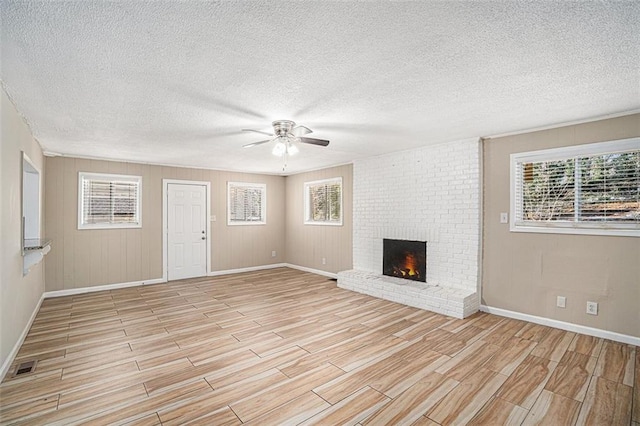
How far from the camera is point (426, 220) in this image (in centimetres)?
513

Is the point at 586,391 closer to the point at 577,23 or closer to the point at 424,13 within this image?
the point at 577,23

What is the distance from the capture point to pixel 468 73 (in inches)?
94.5

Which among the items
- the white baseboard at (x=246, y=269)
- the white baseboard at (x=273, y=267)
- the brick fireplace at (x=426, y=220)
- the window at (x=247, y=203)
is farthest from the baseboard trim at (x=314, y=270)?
the window at (x=247, y=203)

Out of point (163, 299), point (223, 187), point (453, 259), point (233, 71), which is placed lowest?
point (163, 299)

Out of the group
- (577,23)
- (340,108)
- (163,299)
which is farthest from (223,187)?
(577,23)

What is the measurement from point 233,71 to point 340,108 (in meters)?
1.20

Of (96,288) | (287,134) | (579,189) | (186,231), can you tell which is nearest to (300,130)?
(287,134)

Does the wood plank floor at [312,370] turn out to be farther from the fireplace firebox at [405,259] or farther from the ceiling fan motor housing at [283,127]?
the ceiling fan motor housing at [283,127]

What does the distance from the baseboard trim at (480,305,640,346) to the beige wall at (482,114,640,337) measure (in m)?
0.05

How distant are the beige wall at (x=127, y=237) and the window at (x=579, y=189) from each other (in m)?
5.71

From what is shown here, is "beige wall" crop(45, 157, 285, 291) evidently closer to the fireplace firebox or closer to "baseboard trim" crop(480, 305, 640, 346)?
the fireplace firebox

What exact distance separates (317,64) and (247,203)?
593 cm

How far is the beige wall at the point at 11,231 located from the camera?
2.69 metres

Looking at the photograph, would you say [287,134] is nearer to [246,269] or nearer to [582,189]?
[582,189]
